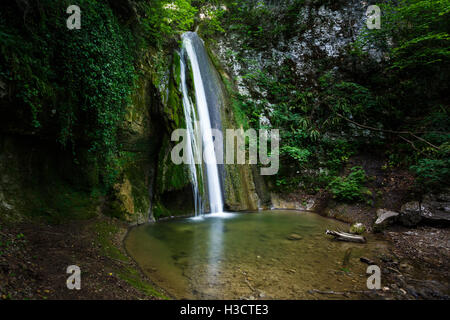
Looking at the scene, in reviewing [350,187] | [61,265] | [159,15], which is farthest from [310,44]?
[61,265]

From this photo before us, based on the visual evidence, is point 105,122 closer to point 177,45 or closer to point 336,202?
point 177,45

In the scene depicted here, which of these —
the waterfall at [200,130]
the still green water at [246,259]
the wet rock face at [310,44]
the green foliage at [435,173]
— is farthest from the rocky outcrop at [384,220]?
the wet rock face at [310,44]

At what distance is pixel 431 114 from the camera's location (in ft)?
28.0

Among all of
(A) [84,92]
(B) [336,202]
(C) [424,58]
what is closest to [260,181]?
(B) [336,202]

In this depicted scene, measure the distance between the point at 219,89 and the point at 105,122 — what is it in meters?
6.16

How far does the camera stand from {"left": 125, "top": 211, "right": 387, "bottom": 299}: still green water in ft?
9.68

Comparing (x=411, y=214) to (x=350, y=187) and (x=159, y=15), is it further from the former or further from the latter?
(x=159, y=15)

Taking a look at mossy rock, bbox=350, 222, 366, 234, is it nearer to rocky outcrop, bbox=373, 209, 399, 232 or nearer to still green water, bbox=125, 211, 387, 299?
rocky outcrop, bbox=373, 209, 399, 232

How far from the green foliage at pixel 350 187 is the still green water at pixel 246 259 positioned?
1.83 m

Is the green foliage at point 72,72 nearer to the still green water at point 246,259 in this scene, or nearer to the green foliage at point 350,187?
the still green water at point 246,259

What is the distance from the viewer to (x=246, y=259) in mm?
3852

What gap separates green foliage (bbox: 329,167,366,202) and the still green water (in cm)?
183

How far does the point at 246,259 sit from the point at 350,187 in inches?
226

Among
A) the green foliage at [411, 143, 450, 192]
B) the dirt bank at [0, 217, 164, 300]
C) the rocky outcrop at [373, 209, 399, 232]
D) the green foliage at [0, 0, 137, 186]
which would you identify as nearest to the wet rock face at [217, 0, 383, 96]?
the green foliage at [411, 143, 450, 192]
